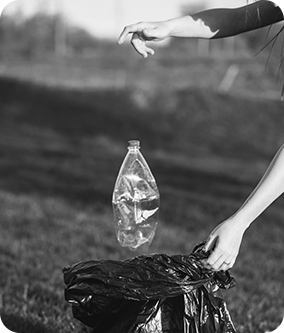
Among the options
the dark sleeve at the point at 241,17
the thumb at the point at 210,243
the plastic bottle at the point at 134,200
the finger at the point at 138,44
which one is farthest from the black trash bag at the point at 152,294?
the dark sleeve at the point at 241,17

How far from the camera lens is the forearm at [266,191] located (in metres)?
2.07

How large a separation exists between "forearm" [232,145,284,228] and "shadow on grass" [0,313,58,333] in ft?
5.40

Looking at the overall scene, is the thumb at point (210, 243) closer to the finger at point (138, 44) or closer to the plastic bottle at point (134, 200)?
the plastic bottle at point (134, 200)

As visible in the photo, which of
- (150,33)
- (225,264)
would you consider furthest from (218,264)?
(150,33)

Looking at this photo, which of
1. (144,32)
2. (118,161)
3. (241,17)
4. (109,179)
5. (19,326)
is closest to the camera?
(144,32)

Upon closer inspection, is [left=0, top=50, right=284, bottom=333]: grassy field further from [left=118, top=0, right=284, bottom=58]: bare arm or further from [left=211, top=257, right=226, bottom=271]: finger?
[left=118, top=0, right=284, bottom=58]: bare arm

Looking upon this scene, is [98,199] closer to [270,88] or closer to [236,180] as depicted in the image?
[236,180]

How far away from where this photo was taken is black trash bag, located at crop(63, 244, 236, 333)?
224 centimetres

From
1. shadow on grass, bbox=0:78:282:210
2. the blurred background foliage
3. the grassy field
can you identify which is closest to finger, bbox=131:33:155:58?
the blurred background foliage

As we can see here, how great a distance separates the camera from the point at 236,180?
977 centimetres

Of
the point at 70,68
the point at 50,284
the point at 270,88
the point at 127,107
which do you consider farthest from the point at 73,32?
the point at 50,284

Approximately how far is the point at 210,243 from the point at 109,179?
22.4 feet

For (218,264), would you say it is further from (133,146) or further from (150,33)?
(150,33)

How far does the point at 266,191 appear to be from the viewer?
2.08m
